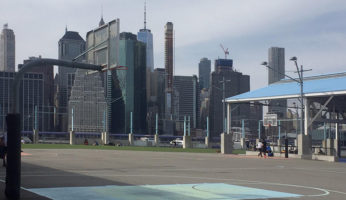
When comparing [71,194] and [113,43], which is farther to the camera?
[113,43]

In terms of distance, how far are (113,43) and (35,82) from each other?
129469mm

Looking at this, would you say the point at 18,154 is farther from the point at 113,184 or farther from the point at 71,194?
the point at 113,184

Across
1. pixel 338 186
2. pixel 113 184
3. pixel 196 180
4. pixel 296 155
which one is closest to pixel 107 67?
pixel 113 184

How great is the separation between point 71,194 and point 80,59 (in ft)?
15.5

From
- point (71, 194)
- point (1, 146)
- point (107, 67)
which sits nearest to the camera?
point (71, 194)

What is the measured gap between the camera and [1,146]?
24.5 meters

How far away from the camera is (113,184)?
16.8m

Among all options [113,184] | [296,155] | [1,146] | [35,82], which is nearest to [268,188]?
[113,184]

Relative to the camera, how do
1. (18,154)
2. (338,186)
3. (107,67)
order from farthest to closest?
1. (338,186)
2. (107,67)
3. (18,154)

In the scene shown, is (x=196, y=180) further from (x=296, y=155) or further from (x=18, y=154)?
(x=296, y=155)

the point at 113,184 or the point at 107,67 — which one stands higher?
the point at 107,67

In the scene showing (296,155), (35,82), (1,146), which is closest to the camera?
(1,146)

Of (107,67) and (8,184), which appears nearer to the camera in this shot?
(8,184)

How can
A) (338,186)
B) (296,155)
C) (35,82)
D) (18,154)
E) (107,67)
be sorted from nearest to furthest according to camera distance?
(18,154) → (107,67) → (338,186) → (296,155) → (35,82)
